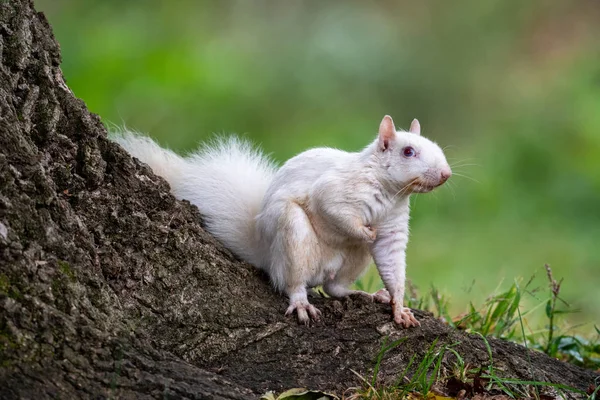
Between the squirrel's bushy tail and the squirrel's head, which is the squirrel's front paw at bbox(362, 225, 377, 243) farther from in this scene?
the squirrel's bushy tail

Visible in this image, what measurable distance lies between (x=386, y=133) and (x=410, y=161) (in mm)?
124

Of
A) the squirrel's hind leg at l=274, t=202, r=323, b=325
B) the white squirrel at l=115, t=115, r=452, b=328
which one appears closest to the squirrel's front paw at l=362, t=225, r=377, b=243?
the white squirrel at l=115, t=115, r=452, b=328

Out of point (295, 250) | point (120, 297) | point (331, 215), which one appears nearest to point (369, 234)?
point (331, 215)

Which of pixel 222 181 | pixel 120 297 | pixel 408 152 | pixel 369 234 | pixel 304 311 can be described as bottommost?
pixel 120 297

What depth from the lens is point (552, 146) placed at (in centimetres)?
688

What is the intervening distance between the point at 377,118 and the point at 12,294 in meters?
5.14

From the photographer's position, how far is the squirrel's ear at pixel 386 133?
2.80m

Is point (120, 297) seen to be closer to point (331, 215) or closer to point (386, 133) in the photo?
point (331, 215)

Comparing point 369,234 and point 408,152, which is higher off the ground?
point 408,152

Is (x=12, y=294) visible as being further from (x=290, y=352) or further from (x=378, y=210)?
(x=378, y=210)

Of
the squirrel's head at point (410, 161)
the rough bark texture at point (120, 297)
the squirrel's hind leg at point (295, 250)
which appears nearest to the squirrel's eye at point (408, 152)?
the squirrel's head at point (410, 161)

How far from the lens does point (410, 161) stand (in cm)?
276

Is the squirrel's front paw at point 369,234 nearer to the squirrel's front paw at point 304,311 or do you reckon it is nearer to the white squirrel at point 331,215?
the white squirrel at point 331,215

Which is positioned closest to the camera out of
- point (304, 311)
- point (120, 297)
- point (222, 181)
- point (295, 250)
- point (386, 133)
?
point (120, 297)
